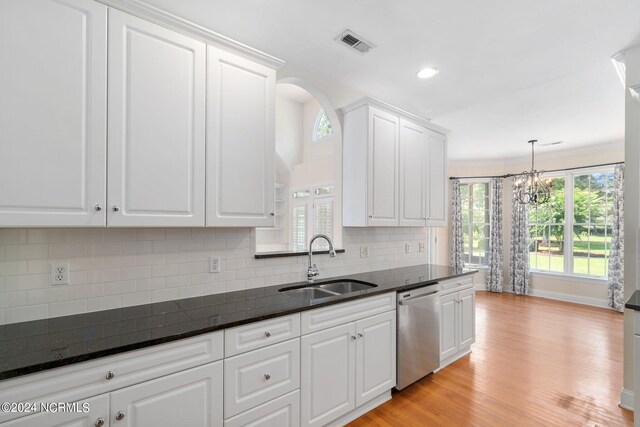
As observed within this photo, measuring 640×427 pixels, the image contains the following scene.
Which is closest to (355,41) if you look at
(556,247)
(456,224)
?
(456,224)

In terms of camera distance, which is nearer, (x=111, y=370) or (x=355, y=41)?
(x=111, y=370)

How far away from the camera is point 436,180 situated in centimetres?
346

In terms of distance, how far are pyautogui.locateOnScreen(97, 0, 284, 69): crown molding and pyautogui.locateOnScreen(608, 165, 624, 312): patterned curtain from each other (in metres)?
6.03

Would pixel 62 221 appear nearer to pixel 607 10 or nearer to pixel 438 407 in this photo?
pixel 438 407

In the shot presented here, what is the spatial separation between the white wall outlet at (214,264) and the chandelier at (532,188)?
201 inches

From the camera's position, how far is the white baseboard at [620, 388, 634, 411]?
7.73ft

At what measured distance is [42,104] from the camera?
136 cm

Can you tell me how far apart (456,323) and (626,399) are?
1.28 m

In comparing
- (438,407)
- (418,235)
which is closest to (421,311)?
(438,407)

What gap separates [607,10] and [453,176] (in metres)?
4.97

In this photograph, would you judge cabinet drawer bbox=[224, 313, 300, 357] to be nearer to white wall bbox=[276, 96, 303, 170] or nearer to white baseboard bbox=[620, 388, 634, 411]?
white baseboard bbox=[620, 388, 634, 411]

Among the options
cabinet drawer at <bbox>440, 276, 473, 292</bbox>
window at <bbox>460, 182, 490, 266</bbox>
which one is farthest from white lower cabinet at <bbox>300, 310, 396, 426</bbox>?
window at <bbox>460, 182, 490, 266</bbox>

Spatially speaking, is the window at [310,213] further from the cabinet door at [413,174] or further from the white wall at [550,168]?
the white wall at [550,168]

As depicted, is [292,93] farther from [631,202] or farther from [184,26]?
[631,202]
